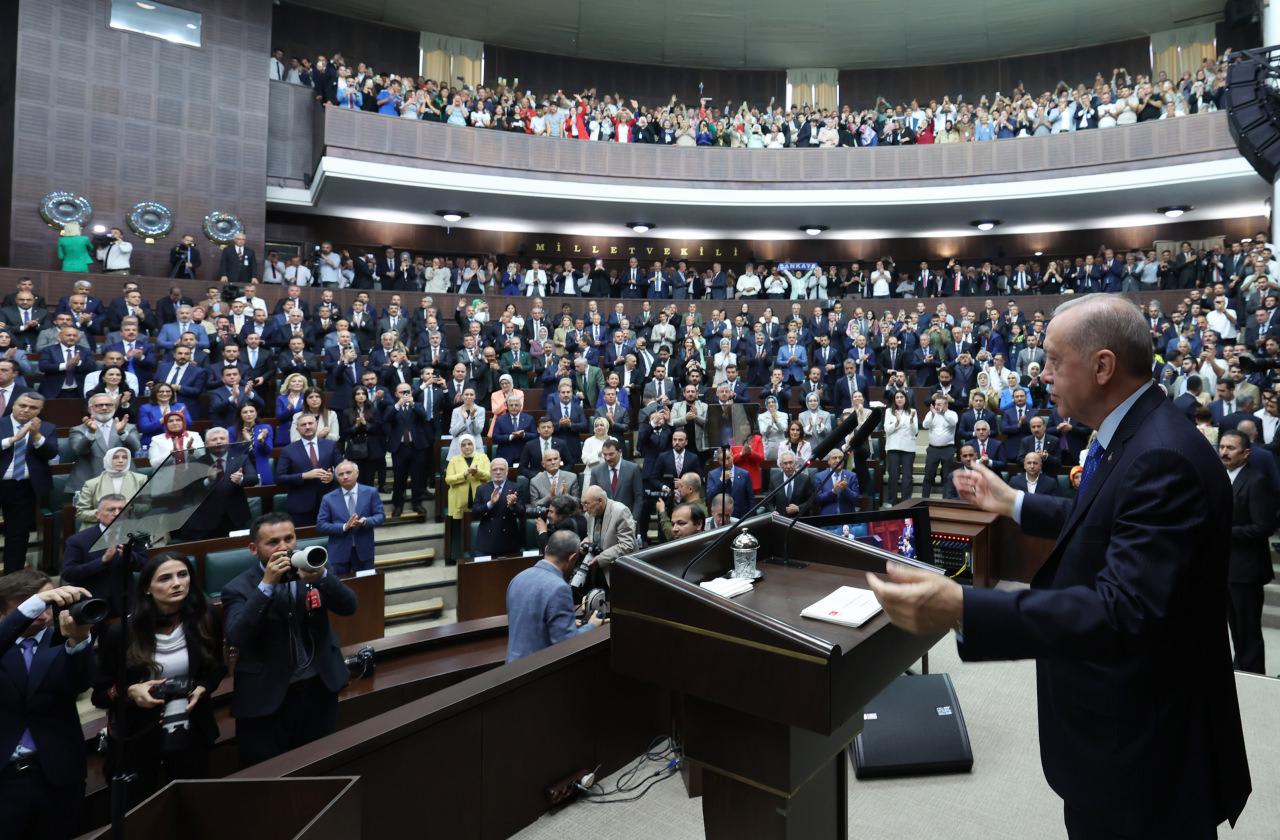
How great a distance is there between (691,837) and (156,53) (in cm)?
1304

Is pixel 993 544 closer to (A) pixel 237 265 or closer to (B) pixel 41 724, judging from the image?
(B) pixel 41 724

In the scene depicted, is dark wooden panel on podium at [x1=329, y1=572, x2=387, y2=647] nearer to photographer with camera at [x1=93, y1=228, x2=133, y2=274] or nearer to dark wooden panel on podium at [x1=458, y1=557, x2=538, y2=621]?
dark wooden panel on podium at [x1=458, y1=557, x2=538, y2=621]

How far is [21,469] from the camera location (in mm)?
4746

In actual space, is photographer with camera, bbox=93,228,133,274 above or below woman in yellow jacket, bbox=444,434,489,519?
above

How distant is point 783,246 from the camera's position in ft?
50.0

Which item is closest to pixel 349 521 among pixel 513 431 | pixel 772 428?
pixel 513 431

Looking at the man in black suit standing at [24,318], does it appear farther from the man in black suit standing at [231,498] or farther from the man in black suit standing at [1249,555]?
the man in black suit standing at [1249,555]

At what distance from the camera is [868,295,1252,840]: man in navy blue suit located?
39.9 inches

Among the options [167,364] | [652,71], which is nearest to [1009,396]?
[167,364]

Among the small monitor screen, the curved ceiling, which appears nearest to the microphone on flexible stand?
the small monitor screen

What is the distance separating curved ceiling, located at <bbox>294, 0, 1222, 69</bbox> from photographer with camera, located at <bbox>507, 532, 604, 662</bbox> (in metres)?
12.9

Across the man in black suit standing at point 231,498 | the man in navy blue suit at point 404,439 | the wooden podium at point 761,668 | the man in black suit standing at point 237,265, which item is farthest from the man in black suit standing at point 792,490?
the man in black suit standing at point 237,265

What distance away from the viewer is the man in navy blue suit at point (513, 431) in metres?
6.38

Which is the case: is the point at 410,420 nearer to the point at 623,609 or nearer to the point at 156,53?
the point at 623,609
